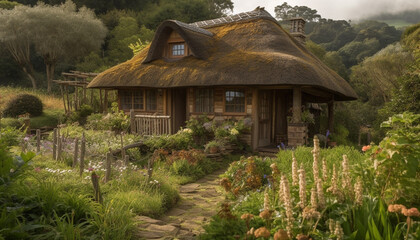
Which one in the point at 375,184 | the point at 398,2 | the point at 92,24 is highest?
the point at 398,2

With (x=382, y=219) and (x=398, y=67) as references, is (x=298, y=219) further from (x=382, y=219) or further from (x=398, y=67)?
(x=398, y=67)

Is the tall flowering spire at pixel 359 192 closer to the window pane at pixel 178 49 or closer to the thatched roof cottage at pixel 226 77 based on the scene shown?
Answer: the thatched roof cottage at pixel 226 77

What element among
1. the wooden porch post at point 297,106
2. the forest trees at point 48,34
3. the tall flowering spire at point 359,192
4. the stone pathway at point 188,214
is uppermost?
the forest trees at point 48,34

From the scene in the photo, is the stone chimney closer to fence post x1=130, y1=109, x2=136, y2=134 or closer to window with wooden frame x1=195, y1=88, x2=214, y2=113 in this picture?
window with wooden frame x1=195, y1=88, x2=214, y2=113

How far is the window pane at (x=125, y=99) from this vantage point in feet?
48.0

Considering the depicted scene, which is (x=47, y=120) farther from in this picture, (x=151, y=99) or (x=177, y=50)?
(x=177, y=50)

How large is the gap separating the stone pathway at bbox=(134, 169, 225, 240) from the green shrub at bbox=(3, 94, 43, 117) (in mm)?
14400

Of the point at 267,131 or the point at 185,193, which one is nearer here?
the point at 185,193

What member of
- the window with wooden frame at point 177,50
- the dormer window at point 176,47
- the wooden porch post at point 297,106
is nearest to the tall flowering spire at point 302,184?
the wooden porch post at point 297,106

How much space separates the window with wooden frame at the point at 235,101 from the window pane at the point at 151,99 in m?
3.53

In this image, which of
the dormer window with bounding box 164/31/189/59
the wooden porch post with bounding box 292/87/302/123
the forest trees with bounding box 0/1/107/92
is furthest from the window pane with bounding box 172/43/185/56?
the forest trees with bounding box 0/1/107/92

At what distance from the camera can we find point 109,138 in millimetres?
11125

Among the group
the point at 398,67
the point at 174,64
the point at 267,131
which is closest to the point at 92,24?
the point at 174,64

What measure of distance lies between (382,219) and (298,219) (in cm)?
69
